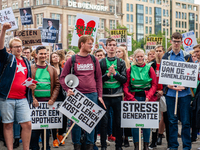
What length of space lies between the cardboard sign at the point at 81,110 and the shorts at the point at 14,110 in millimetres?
714

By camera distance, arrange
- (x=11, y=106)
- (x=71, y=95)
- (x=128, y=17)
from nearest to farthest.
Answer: (x=11, y=106) → (x=71, y=95) → (x=128, y=17)

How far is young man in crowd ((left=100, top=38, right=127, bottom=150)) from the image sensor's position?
22.0 feet

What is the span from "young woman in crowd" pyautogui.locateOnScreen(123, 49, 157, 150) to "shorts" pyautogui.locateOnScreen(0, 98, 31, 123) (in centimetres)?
209

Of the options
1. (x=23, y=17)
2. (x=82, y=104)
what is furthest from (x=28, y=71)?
(x=23, y=17)

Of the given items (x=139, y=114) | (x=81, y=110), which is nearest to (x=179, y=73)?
(x=139, y=114)

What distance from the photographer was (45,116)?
6.79 m

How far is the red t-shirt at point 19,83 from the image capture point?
5.88 m

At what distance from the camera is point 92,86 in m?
6.46

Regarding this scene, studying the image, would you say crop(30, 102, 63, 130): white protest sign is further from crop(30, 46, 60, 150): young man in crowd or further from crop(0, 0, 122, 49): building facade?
crop(0, 0, 122, 49): building facade

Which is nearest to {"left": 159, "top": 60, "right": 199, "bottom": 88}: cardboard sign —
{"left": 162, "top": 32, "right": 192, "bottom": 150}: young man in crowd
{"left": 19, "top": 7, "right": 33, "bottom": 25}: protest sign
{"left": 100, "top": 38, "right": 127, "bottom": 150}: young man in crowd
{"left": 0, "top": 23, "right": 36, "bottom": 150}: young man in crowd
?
{"left": 162, "top": 32, "right": 192, "bottom": 150}: young man in crowd

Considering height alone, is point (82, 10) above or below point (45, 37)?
above

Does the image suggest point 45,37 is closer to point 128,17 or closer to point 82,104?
point 82,104

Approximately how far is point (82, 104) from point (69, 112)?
0.98ft

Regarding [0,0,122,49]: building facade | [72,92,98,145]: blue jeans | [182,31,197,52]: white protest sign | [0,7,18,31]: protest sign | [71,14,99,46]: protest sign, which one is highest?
[0,0,122,49]: building facade
